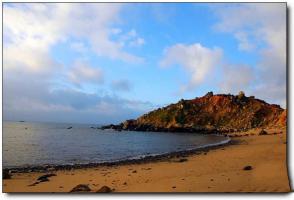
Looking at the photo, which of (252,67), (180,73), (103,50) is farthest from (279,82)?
(103,50)

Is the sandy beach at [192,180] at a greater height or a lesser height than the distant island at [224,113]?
lesser

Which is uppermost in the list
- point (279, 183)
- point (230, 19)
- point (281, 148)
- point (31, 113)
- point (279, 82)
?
point (230, 19)

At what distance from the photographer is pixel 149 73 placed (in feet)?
18.2

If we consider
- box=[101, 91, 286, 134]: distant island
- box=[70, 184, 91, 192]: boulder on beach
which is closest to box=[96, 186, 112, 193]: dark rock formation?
box=[70, 184, 91, 192]: boulder on beach

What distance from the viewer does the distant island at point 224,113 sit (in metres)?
6.53

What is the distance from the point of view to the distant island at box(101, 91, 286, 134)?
21.4ft

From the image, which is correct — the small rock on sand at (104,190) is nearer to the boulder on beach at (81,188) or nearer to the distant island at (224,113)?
the boulder on beach at (81,188)

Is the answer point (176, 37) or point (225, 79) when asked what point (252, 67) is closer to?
point (225, 79)

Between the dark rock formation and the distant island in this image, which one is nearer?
the dark rock formation


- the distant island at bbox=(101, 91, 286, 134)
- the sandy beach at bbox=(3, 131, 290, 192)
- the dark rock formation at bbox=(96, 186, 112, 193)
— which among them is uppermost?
the distant island at bbox=(101, 91, 286, 134)

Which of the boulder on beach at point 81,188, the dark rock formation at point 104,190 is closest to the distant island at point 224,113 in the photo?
the dark rock formation at point 104,190

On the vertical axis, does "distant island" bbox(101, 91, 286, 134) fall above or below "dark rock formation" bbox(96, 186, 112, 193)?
above

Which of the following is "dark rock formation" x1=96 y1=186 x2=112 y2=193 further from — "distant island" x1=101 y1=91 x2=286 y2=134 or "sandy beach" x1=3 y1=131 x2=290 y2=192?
"distant island" x1=101 y1=91 x2=286 y2=134

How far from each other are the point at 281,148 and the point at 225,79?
1.37 m
